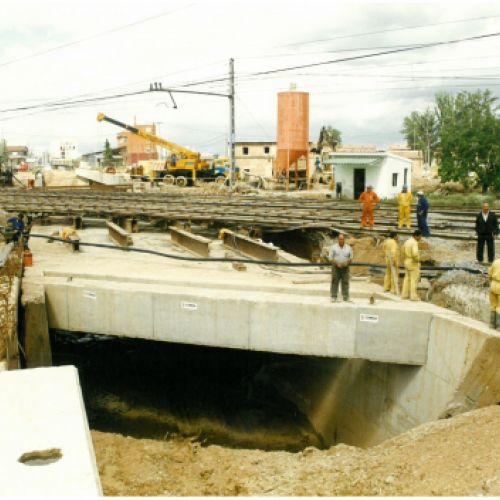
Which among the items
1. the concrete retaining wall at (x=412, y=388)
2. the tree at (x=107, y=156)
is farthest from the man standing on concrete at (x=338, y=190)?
the tree at (x=107, y=156)

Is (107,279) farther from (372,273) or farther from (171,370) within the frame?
(372,273)

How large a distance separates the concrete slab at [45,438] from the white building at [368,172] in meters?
27.8

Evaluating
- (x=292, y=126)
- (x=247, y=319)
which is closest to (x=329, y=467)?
(x=247, y=319)

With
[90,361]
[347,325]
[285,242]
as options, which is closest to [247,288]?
Answer: [347,325]

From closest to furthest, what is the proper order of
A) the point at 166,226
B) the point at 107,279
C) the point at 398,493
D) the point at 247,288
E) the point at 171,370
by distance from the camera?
1. the point at 398,493
2. the point at 247,288
3. the point at 107,279
4. the point at 171,370
5. the point at 166,226

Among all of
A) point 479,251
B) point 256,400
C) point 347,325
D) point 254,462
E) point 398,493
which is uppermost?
point 479,251

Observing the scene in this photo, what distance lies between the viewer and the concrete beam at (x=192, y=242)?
15.2 metres

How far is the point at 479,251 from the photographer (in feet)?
43.1

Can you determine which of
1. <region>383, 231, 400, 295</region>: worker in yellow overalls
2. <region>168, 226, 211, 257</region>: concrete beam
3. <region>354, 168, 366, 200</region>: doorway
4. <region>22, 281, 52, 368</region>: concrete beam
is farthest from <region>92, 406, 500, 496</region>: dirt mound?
<region>354, 168, 366, 200</region>: doorway

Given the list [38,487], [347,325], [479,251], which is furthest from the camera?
[479,251]

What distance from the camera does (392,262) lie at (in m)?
10.8

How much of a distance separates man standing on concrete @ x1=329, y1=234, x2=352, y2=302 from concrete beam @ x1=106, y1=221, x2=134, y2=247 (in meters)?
7.92

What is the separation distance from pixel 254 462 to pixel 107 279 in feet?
18.5

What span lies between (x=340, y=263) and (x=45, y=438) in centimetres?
634
